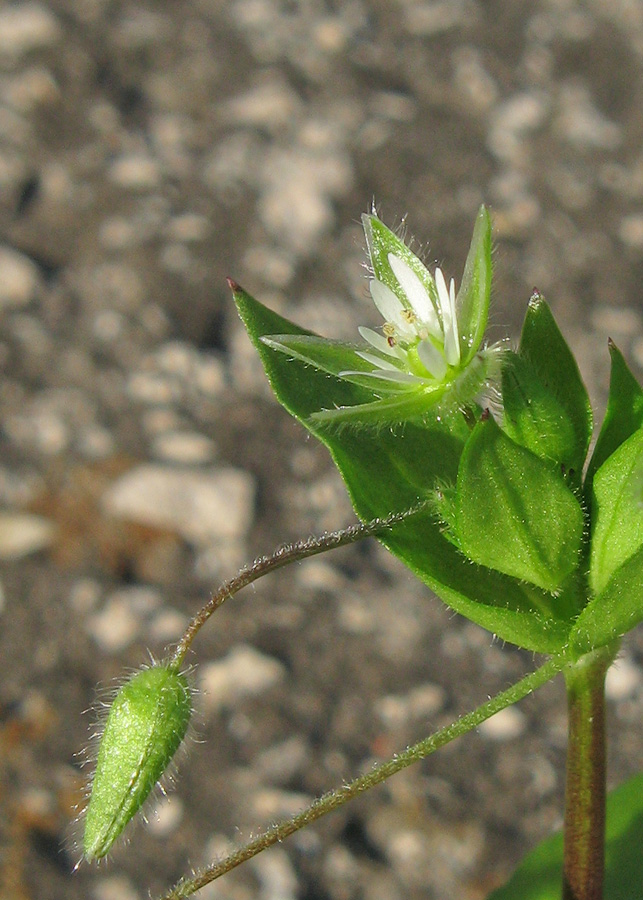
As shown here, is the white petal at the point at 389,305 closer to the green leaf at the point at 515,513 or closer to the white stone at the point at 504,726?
the green leaf at the point at 515,513

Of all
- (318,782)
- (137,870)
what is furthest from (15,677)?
(318,782)

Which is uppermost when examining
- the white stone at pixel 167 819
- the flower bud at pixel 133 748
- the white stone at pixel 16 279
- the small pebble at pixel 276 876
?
the flower bud at pixel 133 748

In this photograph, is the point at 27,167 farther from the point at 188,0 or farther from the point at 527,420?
the point at 527,420

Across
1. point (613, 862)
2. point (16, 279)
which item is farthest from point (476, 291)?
point (16, 279)

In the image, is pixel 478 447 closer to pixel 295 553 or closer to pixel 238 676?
pixel 295 553

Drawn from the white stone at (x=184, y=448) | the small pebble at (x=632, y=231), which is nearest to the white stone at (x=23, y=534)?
the white stone at (x=184, y=448)

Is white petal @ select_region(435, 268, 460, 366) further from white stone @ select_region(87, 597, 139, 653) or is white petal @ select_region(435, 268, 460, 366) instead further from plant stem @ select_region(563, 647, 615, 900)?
white stone @ select_region(87, 597, 139, 653)
